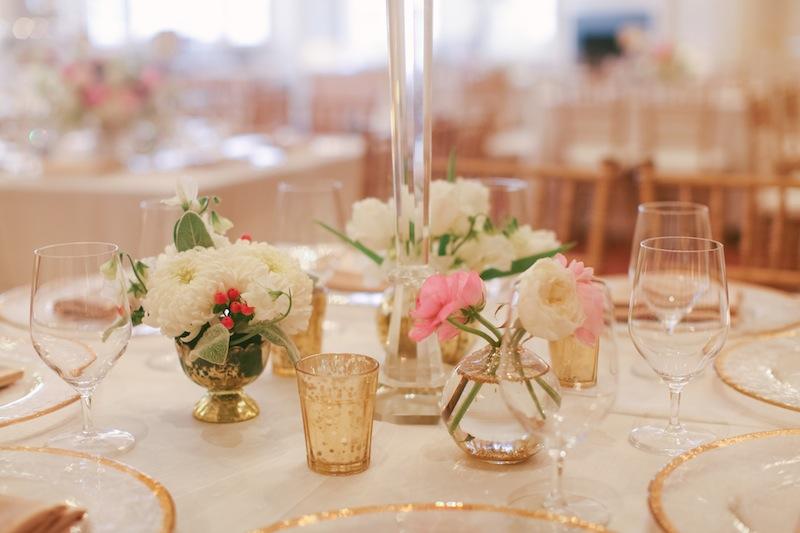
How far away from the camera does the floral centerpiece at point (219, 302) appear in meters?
0.97

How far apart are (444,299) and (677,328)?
12.3 inches

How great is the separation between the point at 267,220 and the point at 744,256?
1584 millimetres

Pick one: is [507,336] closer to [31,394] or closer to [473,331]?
[473,331]

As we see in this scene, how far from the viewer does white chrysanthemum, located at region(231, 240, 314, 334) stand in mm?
977

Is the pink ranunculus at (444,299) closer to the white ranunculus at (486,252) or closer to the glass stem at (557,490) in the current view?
the glass stem at (557,490)

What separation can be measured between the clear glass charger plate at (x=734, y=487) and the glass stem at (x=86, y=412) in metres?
0.58

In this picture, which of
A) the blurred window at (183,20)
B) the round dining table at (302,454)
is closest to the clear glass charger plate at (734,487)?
the round dining table at (302,454)

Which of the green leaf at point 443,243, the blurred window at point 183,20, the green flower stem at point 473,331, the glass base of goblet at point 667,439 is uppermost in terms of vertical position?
the blurred window at point 183,20

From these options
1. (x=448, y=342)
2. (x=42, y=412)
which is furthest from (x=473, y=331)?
(x=42, y=412)

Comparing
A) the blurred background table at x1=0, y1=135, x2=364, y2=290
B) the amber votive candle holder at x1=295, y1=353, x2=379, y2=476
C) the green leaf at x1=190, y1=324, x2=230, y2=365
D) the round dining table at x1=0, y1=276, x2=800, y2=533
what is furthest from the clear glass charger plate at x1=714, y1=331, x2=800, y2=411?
the blurred background table at x1=0, y1=135, x2=364, y2=290

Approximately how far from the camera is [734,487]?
852 mm

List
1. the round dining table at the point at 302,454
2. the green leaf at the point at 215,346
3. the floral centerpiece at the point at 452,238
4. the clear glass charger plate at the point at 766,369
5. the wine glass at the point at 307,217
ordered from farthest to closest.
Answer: the wine glass at the point at 307,217, the floral centerpiece at the point at 452,238, the clear glass charger plate at the point at 766,369, the green leaf at the point at 215,346, the round dining table at the point at 302,454

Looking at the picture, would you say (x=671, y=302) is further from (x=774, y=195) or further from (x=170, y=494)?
(x=774, y=195)

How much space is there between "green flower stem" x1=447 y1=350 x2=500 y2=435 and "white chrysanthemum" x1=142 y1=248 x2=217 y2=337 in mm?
275
